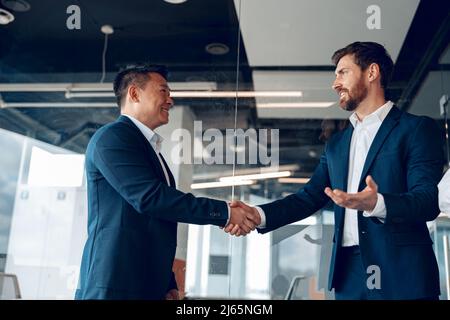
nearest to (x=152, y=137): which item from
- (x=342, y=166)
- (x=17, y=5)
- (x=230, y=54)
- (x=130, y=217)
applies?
(x=130, y=217)

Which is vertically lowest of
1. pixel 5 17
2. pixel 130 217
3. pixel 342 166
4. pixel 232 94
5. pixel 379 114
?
pixel 130 217

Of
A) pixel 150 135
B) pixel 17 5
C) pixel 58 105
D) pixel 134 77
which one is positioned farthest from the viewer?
pixel 17 5

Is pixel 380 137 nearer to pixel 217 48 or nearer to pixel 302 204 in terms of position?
pixel 302 204

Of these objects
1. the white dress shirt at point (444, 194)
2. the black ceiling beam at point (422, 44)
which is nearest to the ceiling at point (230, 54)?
the black ceiling beam at point (422, 44)

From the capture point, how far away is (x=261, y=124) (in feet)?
7.43

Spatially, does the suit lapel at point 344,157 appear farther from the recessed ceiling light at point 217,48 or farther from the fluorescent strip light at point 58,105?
the fluorescent strip light at point 58,105

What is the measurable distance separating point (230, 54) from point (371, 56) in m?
0.60

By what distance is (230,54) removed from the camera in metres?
2.48

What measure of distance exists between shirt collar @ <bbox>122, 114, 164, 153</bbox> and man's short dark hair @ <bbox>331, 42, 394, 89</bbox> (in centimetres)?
76

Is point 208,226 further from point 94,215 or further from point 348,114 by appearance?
point 348,114

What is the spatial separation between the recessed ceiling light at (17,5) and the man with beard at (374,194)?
4.34 ft

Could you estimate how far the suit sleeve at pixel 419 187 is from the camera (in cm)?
195

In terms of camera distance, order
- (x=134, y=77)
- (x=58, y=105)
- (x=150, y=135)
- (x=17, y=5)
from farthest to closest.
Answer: (x=17, y=5), (x=58, y=105), (x=134, y=77), (x=150, y=135)

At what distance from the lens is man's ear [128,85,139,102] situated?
223 cm
